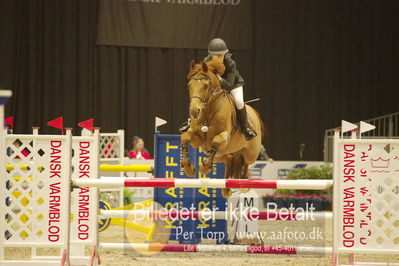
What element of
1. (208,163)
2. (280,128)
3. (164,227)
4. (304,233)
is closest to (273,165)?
(280,128)

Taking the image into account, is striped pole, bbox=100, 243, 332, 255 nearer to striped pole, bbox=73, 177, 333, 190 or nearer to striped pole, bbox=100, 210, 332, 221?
striped pole, bbox=100, 210, 332, 221

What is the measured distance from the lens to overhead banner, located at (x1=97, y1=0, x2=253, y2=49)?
35.7 feet

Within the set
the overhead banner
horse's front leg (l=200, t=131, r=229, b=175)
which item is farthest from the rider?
the overhead banner

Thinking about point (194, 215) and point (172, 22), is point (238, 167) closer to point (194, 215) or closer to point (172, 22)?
point (194, 215)

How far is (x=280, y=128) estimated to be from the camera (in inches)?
464

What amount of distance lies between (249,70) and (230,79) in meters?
7.89

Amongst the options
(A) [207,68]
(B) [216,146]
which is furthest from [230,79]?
(B) [216,146]

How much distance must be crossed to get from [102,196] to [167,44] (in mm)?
4859

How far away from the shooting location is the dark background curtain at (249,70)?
1109cm

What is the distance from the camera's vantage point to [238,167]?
439 cm

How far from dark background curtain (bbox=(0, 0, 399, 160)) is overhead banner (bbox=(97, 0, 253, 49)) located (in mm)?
281

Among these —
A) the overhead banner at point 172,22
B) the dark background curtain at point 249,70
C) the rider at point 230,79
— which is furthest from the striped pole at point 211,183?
the overhead banner at point 172,22

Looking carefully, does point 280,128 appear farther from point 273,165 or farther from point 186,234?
point 186,234

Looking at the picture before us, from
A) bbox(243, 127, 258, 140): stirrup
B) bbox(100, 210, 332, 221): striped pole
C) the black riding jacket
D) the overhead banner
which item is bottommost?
bbox(100, 210, 332, 221): striped pole
